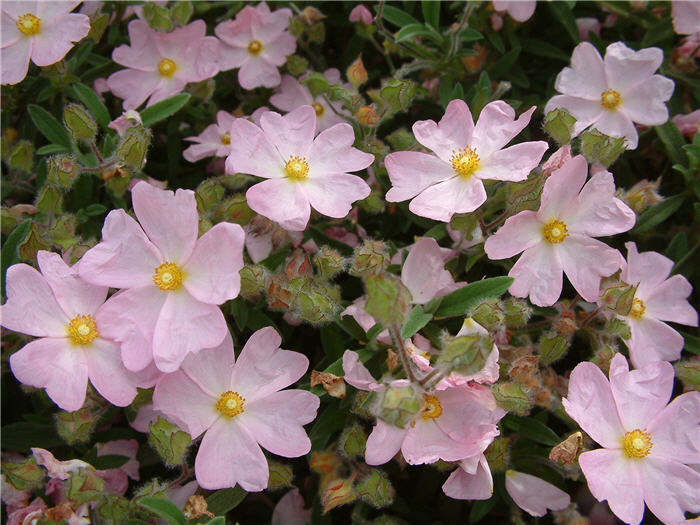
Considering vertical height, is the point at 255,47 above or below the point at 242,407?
above

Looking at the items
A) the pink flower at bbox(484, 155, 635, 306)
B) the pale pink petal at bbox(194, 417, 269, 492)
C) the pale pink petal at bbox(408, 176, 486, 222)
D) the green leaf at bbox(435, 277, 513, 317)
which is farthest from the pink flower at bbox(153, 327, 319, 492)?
the pink flower at bbox(484, 155, 635, 306)

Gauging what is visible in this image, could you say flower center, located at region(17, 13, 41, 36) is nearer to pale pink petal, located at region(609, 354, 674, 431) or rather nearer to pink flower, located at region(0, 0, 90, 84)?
pink flower, located at region(0, 0, 90, 84)

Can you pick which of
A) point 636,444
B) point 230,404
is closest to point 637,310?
point 636,444

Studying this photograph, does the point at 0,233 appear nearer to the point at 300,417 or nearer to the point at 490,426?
the point at 300,417

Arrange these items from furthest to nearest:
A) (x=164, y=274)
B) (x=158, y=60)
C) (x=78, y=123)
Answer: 1. (x=158, y=60)
2. (x=78, y=123)
3. (x=164, y=274)

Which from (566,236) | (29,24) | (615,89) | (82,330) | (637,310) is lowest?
(637,310)

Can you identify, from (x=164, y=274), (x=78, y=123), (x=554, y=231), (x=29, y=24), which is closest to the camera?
(x=164, y=274)

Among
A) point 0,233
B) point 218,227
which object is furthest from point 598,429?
point 0,233

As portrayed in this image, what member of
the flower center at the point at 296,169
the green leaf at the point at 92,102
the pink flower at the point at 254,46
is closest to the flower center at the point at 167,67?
the pink flower at the point at 254,46

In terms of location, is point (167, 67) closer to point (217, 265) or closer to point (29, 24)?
point (29, 24)
